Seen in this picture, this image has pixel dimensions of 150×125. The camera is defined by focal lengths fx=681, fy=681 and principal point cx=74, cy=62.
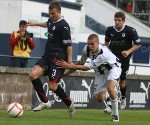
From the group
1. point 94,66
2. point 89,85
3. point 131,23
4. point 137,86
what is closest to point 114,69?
point 94,66

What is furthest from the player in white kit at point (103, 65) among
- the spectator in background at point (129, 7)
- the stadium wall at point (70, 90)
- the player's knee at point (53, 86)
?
the spectator in background at point (129, 7)

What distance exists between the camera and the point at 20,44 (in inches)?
778

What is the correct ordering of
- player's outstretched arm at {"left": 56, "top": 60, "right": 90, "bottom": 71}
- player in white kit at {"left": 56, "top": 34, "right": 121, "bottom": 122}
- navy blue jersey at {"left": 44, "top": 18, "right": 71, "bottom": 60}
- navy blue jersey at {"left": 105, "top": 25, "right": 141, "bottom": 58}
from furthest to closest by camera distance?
navy blue jersey at {"left": 105, "top": 25, "right": 141, "bottom": 58}
navy blue jersey at {"left": 44, "top": 18, "right": 71, "bottom": 60}
player in white kit at {"left": 56, "top": 34, "right": 121, "bottom": 122}
player's outstretched arm at {"left": 56, "top": 60, "right": 90, "bottom": 71}

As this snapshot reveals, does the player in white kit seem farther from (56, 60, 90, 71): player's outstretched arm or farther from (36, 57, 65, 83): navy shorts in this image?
(36, 57, 65, 83): navy shorts

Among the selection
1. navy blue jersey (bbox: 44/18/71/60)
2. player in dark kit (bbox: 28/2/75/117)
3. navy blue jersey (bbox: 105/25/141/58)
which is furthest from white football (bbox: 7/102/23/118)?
navy blue jersey (bbox: 105/25/141/58)

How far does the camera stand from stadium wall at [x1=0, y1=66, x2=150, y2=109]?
19.1 metres

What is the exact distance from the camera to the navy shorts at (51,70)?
49.2ft

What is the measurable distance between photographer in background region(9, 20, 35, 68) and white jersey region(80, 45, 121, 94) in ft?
16.3

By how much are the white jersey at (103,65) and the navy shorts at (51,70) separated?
2.28 feet

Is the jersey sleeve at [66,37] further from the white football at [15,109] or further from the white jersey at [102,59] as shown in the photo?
the white football at [15,109]

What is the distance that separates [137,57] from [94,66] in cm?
1701

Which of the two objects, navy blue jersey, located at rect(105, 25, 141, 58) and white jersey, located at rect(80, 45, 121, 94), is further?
navy blue jersey, located at rect(105, 25, 141, 58)

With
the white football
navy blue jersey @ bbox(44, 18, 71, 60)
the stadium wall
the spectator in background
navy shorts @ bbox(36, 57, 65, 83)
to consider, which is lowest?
the white football

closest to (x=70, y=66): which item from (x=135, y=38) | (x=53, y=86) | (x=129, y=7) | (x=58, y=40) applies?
(x=53, y=86)
